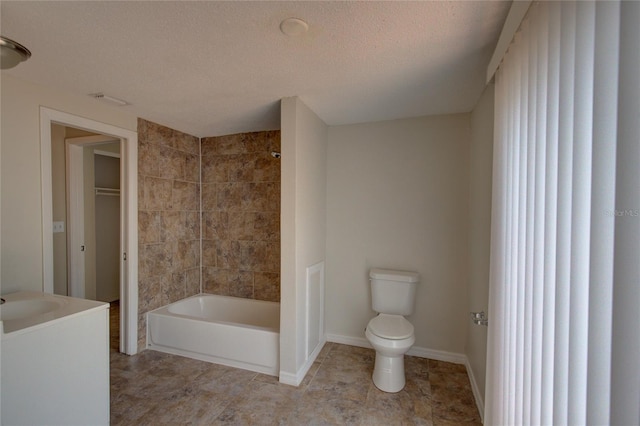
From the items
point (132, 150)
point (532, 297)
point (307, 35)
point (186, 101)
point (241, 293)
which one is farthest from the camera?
point (241, 293)

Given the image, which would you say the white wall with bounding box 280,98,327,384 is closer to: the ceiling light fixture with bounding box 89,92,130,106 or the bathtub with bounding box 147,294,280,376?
the bathtub with bounding box 147,294,280,376

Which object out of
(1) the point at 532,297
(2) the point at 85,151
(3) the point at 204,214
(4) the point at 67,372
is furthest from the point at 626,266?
(2) the point at 85,151

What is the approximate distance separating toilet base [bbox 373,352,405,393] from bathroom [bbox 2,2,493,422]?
565mm

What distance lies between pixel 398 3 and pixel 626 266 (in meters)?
1.18

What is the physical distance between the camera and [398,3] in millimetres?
1136

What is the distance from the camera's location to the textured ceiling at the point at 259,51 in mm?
1193

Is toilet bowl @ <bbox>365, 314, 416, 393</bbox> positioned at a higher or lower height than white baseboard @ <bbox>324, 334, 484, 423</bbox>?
higher

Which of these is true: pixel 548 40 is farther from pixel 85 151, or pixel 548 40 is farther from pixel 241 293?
pixel 85 151

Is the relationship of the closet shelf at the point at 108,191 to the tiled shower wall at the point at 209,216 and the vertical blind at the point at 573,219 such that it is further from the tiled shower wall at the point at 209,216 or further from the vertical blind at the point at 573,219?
the vertical blind at the point at 573,219

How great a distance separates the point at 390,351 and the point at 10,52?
2.89 metres

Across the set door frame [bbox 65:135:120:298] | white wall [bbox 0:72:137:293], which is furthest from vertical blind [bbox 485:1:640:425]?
door frame [bbox 65:135:120:298]

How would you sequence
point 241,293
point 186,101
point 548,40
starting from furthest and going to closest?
point 241,293
point 186,101
point 548,40

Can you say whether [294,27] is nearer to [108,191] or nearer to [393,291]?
[393,291]

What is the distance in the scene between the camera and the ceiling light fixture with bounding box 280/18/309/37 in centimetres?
125
